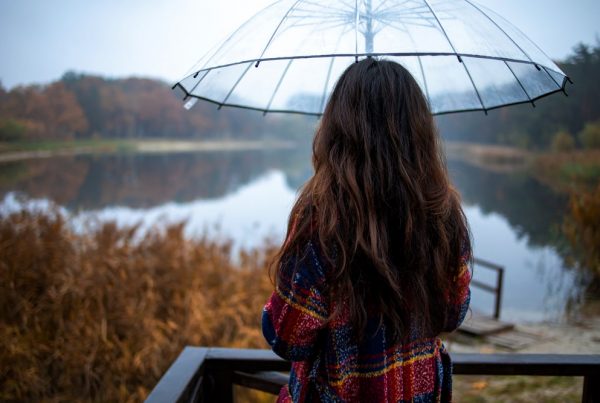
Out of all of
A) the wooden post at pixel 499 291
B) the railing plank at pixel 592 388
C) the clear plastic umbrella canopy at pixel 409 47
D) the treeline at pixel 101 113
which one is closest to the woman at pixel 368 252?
the clear plastic umbrella canopy at pixel 409 47

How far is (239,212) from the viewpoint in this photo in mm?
11609

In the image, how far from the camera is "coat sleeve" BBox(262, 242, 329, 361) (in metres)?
0.94

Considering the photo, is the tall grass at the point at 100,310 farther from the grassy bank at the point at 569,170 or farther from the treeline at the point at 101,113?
the grassy bank at the point at 569,170

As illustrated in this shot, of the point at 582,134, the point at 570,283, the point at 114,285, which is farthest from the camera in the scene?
Answer: the point at 570,283

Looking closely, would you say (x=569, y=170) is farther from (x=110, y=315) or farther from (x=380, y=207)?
(x=380, y=207)

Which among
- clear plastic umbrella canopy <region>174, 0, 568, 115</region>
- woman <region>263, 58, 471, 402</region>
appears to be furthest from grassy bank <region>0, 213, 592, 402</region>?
woman <region>263, 58, 471, 402</region>

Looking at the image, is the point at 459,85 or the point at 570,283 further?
the point at 570,283

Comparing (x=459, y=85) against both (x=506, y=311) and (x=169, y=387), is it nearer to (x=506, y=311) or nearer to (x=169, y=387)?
(x=169, y=387)

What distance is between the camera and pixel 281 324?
0.97m

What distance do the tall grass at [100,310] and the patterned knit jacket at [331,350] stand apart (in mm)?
2869

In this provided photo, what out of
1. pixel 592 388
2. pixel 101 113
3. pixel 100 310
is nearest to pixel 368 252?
pixel 592 388

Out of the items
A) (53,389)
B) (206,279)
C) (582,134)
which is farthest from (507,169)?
(53,389)

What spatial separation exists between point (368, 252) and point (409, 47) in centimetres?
57

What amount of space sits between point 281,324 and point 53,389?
3367mm
